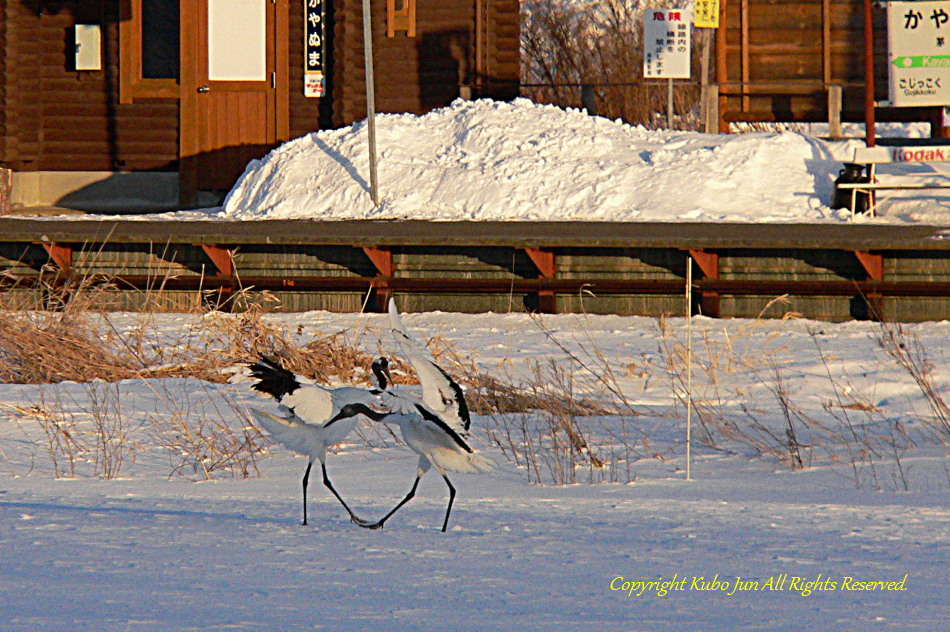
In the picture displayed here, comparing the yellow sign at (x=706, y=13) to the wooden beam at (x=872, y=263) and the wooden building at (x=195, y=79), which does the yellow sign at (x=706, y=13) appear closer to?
the wooden building at (x=195, y=79)

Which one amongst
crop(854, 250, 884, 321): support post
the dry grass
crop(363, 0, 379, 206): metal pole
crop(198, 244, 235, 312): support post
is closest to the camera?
crop(854, 250, 884, 321): support post

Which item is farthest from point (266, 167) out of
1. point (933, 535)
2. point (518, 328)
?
point (933, 535)

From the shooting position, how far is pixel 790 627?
11.2ft

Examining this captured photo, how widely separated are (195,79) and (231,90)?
1.92ft

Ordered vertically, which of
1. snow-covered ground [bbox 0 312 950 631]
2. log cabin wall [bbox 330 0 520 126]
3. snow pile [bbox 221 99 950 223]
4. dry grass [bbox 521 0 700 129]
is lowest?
snow-covered ground [bbox 0 312 950 631]

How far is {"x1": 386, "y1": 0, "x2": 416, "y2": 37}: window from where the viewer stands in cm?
1969

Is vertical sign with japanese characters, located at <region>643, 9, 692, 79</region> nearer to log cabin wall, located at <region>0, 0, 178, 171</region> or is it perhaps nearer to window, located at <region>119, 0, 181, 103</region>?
window, located at <region>119, 0, 181, 103</region>

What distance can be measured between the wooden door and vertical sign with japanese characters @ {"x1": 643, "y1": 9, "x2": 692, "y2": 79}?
584 centimetres

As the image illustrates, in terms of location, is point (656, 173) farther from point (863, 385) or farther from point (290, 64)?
point (863, 385)

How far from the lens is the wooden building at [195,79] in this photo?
1977 cm

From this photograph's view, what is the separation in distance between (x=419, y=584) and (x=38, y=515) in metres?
2.11

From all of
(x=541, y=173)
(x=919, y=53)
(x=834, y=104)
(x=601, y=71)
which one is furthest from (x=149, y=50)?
(x=601, y=71)

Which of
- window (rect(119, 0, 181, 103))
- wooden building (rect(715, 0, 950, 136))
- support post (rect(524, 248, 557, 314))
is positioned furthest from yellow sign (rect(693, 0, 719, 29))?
support post (rect(524, 248, 557, 314))

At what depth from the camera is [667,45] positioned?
20094 millimetres
